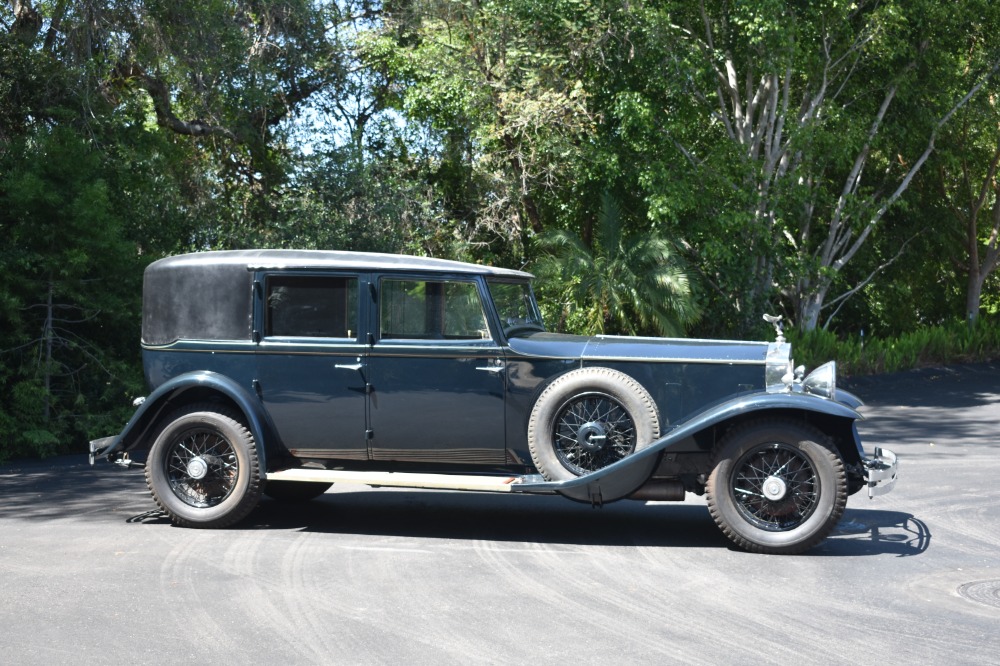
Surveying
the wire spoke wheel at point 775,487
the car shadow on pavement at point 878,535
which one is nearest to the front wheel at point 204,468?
the wire spoke wheel at point 775,487

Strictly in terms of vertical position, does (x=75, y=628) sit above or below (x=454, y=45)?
below

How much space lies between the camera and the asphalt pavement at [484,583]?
4941 millimetres

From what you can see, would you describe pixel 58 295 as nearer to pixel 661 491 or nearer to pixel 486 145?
pixel 661 491

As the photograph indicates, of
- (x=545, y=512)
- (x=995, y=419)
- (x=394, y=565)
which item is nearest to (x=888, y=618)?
(x=394, y=565)

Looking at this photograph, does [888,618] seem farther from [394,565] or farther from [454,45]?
[454,45]

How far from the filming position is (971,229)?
2441 cm

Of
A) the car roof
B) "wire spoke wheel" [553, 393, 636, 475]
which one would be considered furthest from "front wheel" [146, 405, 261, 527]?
"wire spoke wheel" [553, 393, 636, 475]

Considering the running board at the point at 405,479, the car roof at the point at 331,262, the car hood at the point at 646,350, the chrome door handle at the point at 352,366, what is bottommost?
the running board at the point at 405,479

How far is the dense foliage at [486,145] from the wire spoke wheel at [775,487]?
7.71 m

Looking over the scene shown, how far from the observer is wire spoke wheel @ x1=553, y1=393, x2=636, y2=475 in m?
7.05

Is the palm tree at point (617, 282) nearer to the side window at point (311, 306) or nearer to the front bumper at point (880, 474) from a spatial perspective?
the side window at point (311, 306)

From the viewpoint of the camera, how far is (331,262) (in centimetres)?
758

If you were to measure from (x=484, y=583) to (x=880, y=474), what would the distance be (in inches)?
105

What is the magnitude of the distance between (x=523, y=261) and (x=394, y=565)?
1355 centimetres
